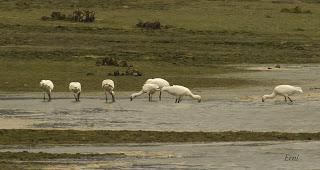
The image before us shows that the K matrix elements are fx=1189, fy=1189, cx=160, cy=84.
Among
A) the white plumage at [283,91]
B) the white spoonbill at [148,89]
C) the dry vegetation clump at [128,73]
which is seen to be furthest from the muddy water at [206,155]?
the dry vegetation clump at [128,73]

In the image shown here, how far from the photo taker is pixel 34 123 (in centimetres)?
2398

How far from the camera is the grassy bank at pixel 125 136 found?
21.5 m

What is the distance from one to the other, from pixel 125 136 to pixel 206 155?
2576 millimetres

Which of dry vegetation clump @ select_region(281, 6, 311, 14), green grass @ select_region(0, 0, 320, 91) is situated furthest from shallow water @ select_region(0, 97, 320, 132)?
dry vegetation clump @ select_region(281, 6, 311, 14)

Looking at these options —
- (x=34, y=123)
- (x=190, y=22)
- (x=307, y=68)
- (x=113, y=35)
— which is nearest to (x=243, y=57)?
(x=307, y=68)

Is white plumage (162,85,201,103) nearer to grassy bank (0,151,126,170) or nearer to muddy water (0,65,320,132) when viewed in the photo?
muddy water (0,65,320,132)

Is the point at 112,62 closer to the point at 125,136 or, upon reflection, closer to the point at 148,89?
the point at 148,89

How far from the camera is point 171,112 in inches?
1037

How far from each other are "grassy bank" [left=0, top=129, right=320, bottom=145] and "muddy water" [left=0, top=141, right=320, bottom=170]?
0.53m

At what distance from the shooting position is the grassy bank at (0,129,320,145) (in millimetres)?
21453

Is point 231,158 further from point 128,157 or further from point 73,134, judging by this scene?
point 73,134

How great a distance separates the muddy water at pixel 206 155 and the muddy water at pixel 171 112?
2.32 meters

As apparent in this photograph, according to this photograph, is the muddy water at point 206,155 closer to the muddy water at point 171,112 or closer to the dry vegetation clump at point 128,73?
the muddy water at point 171,112

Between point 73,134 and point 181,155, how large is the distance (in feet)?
10.0
